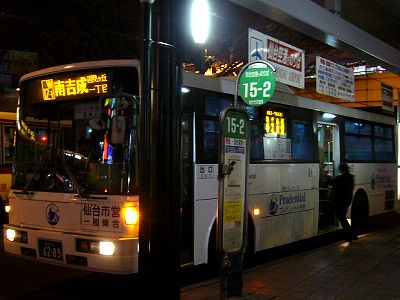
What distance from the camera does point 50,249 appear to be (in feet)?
21.4

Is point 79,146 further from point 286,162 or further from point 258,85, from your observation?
point 286,162

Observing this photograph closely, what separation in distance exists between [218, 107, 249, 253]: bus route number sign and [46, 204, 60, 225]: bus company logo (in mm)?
2318

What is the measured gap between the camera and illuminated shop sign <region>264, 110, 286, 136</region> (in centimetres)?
909

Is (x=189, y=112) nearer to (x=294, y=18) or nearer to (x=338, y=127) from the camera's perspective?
(x=294, y=18)

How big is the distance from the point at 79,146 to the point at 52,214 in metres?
1.00

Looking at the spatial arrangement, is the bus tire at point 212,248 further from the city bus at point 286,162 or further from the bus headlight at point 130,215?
the bus headlight at point 130,215

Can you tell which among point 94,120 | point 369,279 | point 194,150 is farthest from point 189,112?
point 369,279

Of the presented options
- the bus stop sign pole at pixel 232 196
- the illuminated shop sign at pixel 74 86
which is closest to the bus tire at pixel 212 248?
the bus stop sign pole at pixel 232 196

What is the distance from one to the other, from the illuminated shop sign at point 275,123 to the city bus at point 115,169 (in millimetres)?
19

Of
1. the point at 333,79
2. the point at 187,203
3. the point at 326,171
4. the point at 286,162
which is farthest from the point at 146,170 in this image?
the point at 326,171

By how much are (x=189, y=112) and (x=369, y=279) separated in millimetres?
3701

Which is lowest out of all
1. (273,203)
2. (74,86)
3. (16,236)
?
(16,236)

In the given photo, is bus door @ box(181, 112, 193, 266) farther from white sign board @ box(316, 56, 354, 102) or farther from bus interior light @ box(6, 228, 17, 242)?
white sign board @ box(316, 56, 354, 102)

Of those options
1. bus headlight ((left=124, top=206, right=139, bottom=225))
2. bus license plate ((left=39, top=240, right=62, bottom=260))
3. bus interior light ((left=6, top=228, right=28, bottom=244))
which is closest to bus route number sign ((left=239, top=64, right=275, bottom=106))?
bus headlight ((left=124, top=206, right=139, bottom=225))
